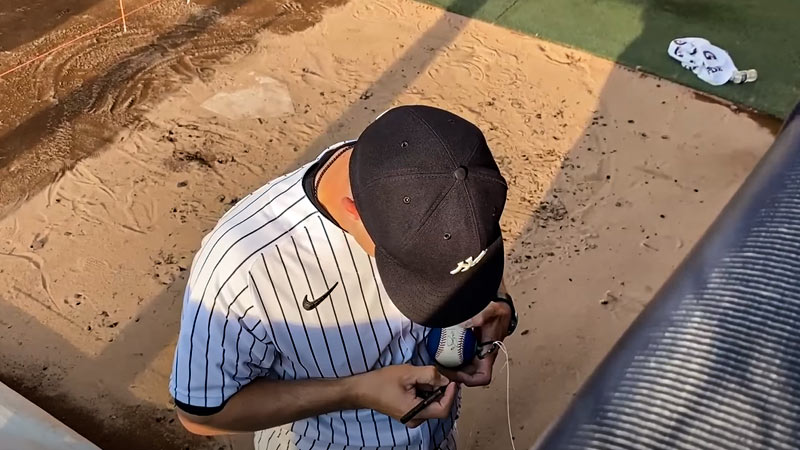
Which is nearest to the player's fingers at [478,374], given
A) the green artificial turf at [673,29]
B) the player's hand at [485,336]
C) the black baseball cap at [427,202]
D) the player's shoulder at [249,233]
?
the player's hand at [485,336]

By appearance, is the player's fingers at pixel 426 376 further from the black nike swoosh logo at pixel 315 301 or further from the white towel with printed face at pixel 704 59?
the white towel with printed face at pixel 704 59

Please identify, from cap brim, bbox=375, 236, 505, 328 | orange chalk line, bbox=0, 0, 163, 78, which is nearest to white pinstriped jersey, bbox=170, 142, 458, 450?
cap brim, bbox=375, 236, 505, 328

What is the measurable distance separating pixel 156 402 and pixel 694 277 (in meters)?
2.75

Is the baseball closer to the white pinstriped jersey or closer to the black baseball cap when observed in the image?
the white pinstriped jersey

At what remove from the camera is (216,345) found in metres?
1.58

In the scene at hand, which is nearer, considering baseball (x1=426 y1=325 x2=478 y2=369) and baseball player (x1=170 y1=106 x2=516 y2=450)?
baseball player (x1=170 y1=106 x2=516 y2=450)

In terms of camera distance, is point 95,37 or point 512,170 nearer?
point 512,170

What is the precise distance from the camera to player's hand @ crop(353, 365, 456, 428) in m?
1.75

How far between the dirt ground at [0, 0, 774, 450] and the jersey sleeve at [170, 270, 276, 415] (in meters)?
1.47

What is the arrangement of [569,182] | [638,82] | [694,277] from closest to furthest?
1. [694,277]
2. [569,182]
3. [638,82]

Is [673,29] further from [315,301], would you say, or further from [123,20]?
[315,301]

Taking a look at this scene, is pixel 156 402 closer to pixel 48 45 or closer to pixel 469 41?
pixel 48 45

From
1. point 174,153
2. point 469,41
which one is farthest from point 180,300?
point 469,41

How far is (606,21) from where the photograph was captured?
5.49 meters
